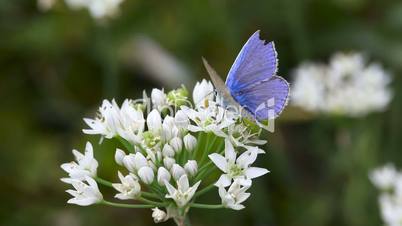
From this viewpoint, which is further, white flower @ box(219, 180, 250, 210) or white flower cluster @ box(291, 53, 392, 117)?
white flower cluster @ box(291, 53, 392, 117)

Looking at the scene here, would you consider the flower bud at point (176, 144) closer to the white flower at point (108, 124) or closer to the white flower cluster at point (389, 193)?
the white flower at point (108, 124)

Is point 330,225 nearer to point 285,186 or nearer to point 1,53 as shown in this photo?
point 285,186

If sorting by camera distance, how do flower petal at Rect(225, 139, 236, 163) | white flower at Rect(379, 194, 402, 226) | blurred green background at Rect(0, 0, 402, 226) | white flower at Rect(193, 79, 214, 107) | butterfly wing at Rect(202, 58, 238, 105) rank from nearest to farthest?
butterfly wing at Rect(202, 58, 238, 105)
flower petal at Rect(225, 139, 236, 163)
white flower at Rect(193, 79, 214, 107)
white flower at Rect(379, 194, 402, 226)
blurred green background at Rect(0, 0, 402, 226)

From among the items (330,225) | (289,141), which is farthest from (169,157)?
(289,141)

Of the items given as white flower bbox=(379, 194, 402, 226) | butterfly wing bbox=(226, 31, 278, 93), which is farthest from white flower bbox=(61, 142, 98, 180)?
white flower bbox=(379, 194, 402, 226)

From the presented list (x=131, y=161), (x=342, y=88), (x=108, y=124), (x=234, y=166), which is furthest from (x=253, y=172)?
(x=342, y=88)

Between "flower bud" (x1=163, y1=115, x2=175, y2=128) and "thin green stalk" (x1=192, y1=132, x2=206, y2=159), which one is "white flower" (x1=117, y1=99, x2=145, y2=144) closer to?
"flower bud" (x1=163, y1=115, x2=175, y2=128)
